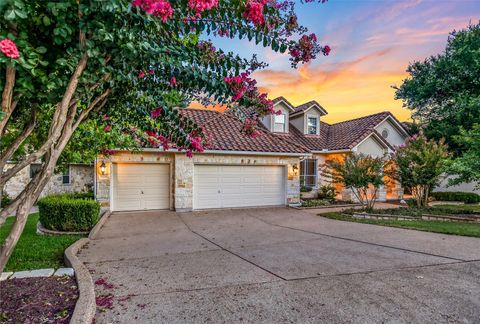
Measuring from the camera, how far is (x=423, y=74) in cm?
2247

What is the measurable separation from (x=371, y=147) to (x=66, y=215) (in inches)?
628

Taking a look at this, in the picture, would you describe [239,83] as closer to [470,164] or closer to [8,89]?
[8,89]

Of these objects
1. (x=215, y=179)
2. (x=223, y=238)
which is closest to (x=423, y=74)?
(x=215, y=179)

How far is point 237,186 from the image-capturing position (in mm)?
13695

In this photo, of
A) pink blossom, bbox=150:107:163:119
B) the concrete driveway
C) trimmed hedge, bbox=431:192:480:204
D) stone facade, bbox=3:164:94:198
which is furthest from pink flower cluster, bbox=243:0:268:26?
trimmed hedge, bbox=431:192:480:204

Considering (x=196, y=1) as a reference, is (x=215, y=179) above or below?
below

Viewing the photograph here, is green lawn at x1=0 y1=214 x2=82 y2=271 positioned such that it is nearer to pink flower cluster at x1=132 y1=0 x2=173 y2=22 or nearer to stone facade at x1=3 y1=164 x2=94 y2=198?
pink flower cluster at x1=132 y1=0 x2=173 y2=22

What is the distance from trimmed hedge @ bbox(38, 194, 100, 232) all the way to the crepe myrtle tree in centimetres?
509

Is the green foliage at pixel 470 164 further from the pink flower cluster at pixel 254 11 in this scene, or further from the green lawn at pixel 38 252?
the green lawn at pixel 38 252

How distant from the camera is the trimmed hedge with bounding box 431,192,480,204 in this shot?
17.8 m

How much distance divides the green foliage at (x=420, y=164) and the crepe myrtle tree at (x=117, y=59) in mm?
10676

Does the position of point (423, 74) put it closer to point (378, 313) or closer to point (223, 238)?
point (223, 238)

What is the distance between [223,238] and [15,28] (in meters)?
6.34

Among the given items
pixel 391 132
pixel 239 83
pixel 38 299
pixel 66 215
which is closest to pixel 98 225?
A: pixel 66 215
